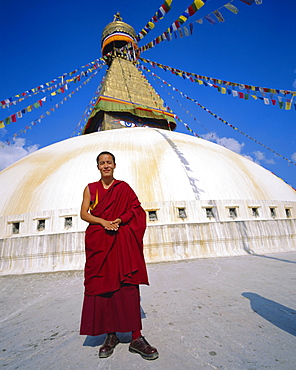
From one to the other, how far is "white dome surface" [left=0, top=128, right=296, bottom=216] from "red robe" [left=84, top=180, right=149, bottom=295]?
4.51 m

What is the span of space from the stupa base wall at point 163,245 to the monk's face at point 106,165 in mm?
4155

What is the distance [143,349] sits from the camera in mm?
1559

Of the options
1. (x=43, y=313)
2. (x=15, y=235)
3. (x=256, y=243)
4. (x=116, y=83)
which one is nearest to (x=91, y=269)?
(x=43, y=313)

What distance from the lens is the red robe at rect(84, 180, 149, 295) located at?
1.75 m

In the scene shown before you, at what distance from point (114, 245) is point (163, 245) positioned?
433 centimetres

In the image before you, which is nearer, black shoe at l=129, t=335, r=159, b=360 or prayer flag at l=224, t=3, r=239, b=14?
black shoe at l=129, t=335, r=159, b=360

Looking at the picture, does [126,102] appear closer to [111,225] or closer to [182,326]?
[111,225]

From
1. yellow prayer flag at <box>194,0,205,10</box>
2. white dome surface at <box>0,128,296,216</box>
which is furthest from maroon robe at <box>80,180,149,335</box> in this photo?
yellow prayer flag at <box>194,0,205,10</box>

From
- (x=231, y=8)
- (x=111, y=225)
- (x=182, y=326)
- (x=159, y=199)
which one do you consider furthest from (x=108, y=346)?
(x=231, y=8)

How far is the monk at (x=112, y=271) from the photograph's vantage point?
5.54 feet

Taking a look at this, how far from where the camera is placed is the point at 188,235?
6070mm

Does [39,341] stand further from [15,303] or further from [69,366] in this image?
[15,303]

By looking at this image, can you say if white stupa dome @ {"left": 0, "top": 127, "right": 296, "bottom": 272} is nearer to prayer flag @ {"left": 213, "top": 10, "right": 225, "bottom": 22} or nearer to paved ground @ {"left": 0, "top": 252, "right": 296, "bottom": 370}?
paved ground @ {"left": 0, "top": 252, "right": 296, "bottom": 370}

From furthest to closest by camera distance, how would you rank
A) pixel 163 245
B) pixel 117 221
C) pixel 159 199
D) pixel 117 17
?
pixel 117 17 < pixel 159 199 < pixel 163 245 < pixel 117 221
